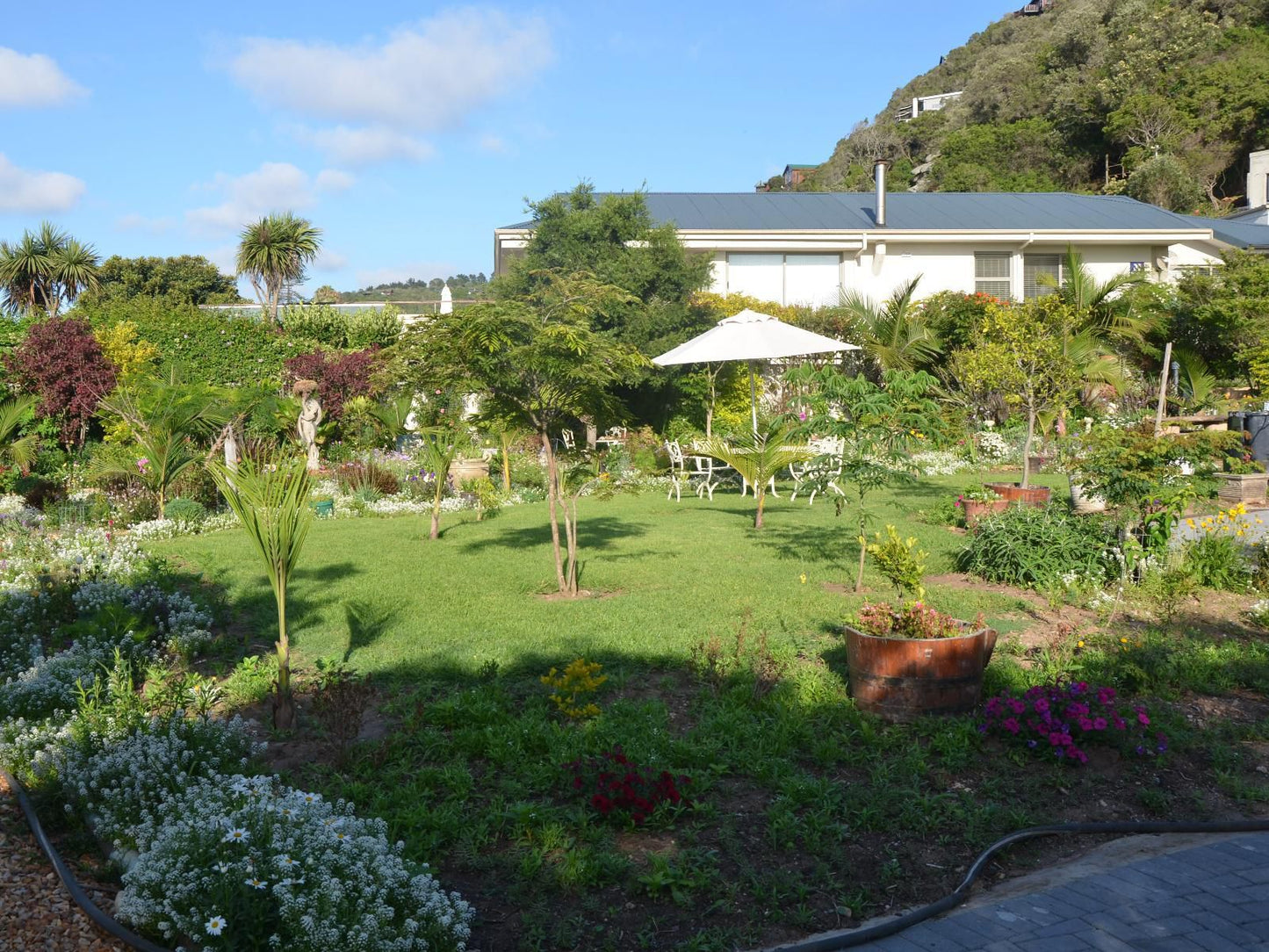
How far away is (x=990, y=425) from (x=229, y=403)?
13537 millimetres

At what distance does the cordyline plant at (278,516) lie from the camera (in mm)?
5082

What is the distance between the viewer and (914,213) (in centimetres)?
2552

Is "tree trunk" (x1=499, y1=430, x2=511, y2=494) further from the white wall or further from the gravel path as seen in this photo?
the gravel path

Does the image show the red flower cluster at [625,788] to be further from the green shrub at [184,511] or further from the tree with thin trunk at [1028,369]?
the green shrub at [184,511]

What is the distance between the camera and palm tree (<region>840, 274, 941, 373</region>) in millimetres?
20172

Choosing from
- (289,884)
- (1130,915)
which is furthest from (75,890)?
(1130,915)

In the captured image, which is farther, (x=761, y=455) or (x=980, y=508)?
(x=761, y=455)

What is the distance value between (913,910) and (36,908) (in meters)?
3.10

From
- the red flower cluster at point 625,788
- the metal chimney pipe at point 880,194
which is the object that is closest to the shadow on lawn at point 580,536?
the red flower cluster at point 625,788

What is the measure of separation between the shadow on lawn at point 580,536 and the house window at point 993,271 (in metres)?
15.4

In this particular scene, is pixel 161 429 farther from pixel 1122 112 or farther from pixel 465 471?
pixel 1122 112

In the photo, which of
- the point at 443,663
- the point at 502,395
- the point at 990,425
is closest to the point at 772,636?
the point at 443,663

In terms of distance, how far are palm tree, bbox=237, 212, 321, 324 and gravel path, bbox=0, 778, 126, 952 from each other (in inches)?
939

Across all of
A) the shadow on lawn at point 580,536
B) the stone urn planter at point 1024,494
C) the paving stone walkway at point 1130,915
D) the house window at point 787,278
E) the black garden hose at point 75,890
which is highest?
the house window at point 787,278
